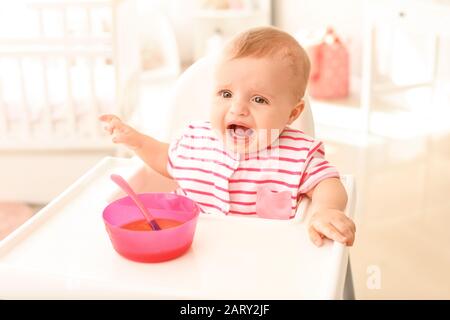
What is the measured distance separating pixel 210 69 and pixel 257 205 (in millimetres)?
391

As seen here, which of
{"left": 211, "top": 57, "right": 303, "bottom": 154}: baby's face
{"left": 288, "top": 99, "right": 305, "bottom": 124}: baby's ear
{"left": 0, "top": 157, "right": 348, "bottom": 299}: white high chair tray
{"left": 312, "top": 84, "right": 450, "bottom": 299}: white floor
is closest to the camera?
{"left": 0, "top": 157, "right": 348, "bottom": 299}: white high chair tray

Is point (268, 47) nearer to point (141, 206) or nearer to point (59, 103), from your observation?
point (141, 206)

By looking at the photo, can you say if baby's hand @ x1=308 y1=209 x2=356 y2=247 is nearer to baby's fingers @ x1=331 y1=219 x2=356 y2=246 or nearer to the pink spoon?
baby's fingers @ x1=331 y1=219 x2=356 y2=246

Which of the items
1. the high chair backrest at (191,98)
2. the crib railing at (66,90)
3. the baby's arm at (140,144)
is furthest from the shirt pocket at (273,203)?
the crib railing at (66,90)

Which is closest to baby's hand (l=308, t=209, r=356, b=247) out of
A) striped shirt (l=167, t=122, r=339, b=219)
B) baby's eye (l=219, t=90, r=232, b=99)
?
striped shirt (l=167, t=122, r=339, b=219)

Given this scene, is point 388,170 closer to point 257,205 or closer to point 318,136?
point 318,136

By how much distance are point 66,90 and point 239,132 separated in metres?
1.36

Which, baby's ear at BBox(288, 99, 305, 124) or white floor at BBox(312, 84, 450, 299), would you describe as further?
white floor at BBox(312, 84, 450, 299)

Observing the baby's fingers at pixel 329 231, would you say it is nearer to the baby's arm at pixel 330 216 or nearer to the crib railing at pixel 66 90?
the baby's arm at pixel 330 216

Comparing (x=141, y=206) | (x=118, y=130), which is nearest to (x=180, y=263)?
(x=141, y=206)

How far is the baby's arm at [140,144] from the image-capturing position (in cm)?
118

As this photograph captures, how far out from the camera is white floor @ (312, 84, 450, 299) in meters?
1.94

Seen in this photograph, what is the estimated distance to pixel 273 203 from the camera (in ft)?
3.71
